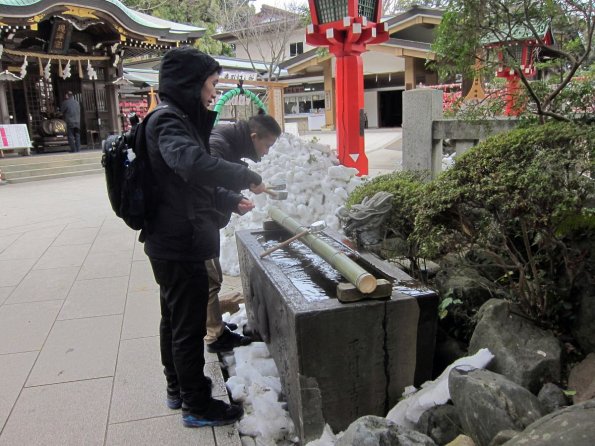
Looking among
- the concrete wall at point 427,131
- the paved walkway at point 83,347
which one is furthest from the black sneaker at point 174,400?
the concrete wall at point 427,131

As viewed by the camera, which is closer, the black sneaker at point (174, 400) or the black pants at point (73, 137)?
the black sneaker at point (174, 400)

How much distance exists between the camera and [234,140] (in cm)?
341

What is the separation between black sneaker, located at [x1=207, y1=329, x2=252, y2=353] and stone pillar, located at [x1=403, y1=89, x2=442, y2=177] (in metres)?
2.80

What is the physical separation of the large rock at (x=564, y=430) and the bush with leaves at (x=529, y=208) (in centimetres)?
89

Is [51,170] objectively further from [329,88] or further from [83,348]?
[329,88]

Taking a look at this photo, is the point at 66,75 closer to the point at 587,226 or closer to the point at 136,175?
the point at 136,175

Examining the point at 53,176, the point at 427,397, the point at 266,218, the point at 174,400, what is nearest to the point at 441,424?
the point at 427,397

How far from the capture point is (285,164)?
22.8 ft

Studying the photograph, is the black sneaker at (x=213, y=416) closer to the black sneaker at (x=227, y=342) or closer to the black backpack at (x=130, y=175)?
the black sneaker at (x=227, y=342)

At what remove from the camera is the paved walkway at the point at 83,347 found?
2709mm

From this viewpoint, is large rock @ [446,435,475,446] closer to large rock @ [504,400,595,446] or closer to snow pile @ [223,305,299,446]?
large rock @ [504,400,595,446]

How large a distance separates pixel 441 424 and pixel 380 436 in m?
0.48

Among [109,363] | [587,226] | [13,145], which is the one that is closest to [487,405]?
[587,226]

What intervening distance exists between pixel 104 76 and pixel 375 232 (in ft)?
58.7
